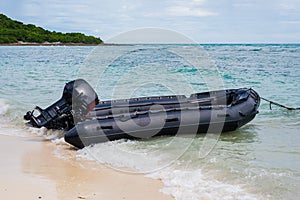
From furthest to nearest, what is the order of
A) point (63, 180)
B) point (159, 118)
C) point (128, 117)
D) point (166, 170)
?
point (159, 118) < point (128, 117) < point (166, 170) < point (63, 180)

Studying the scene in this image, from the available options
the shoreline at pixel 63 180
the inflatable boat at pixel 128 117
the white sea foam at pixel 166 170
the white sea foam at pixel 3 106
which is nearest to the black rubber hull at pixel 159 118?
the inflatable boat at pixel 128 117

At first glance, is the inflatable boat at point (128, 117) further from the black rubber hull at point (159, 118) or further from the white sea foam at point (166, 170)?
the white sea foam at point (166, 170)

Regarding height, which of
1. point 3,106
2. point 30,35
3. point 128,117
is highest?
point 30,35

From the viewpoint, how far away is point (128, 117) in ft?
22.3

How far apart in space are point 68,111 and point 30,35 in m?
88.2

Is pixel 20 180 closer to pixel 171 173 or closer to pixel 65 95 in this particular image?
pixel 171 173

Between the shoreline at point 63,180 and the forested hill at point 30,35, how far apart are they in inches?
3242

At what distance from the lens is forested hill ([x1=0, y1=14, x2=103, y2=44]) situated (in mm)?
86444

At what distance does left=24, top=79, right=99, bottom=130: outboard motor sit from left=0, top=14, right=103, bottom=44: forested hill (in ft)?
265

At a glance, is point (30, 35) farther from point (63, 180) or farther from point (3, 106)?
point (63, 180)

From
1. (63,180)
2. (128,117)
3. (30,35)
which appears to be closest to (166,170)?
(63,180)

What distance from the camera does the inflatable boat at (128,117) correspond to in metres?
6.52

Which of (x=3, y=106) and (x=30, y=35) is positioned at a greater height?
(x=30, y=35)

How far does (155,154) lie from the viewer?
6023mm
